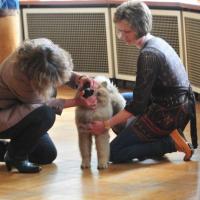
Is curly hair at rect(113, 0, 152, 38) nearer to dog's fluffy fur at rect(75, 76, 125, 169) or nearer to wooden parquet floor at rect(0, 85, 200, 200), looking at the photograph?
dog's fluffy fur at rect(75, 76, 125, 169)

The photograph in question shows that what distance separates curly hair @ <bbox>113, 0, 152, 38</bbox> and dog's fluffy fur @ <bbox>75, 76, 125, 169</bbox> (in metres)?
0.35

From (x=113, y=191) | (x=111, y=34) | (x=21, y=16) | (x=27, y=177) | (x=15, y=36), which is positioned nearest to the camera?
(x=113, y=191)

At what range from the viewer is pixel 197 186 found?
322 centimetres

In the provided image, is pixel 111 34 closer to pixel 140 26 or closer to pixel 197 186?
pixel 140 26

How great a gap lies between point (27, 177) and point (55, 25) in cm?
360

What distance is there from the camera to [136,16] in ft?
11.8

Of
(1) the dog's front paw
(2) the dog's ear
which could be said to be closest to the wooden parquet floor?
(1) the dog's front paw

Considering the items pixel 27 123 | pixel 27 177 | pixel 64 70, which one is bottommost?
pixel 27 177

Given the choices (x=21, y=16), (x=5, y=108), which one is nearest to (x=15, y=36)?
(x=5, y=108)

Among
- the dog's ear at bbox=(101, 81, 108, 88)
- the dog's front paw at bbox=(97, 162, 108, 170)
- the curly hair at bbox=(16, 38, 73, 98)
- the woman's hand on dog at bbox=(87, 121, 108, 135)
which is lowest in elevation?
the dog's front paw at bbox=(97, 162, 108, 170)

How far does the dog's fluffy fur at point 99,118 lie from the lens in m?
3.62

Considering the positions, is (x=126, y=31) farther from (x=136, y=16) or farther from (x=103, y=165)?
(x=103, y=165)

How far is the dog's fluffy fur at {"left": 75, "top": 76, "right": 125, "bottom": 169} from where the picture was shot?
3.62 meters

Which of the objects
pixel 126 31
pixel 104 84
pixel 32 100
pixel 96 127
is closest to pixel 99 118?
pixel 96 127
